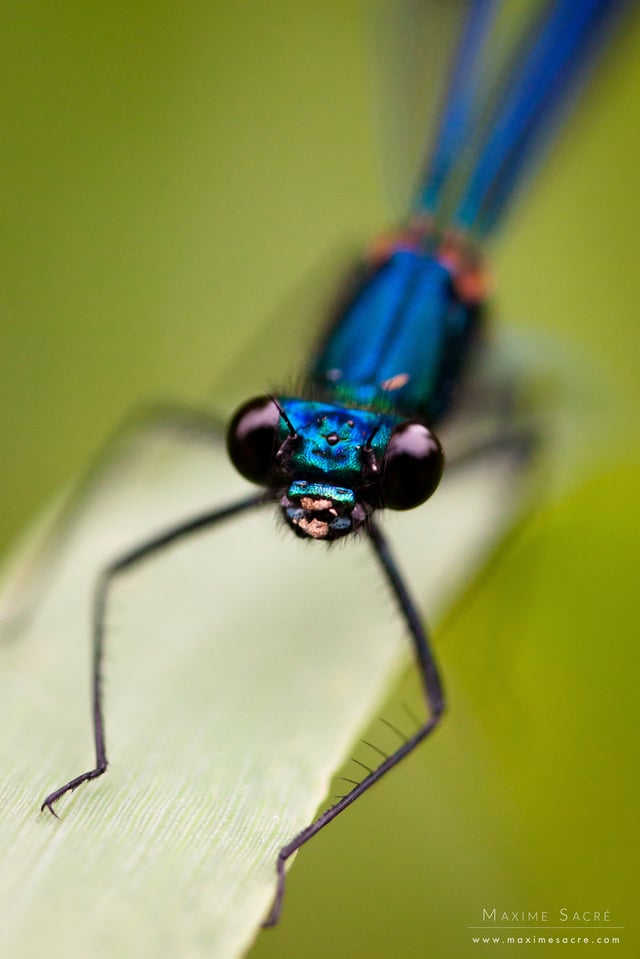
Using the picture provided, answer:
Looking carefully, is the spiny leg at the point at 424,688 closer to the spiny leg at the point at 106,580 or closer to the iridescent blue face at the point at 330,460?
the iridescent blue face at the point at 330,460

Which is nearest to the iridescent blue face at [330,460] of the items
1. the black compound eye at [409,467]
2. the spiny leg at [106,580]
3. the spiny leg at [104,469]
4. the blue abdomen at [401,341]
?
the black compound eye at [409,467]

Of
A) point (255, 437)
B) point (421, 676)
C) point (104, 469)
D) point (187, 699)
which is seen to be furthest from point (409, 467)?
point (104, 469)

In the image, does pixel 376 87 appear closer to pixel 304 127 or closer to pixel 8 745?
pixel 304 127

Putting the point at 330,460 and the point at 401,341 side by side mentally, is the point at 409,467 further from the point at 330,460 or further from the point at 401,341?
the point at 401,341

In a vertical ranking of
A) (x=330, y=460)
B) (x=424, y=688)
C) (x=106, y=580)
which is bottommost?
(x=424, y=688)

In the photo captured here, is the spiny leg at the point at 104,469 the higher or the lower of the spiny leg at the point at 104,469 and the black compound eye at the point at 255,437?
the lower
